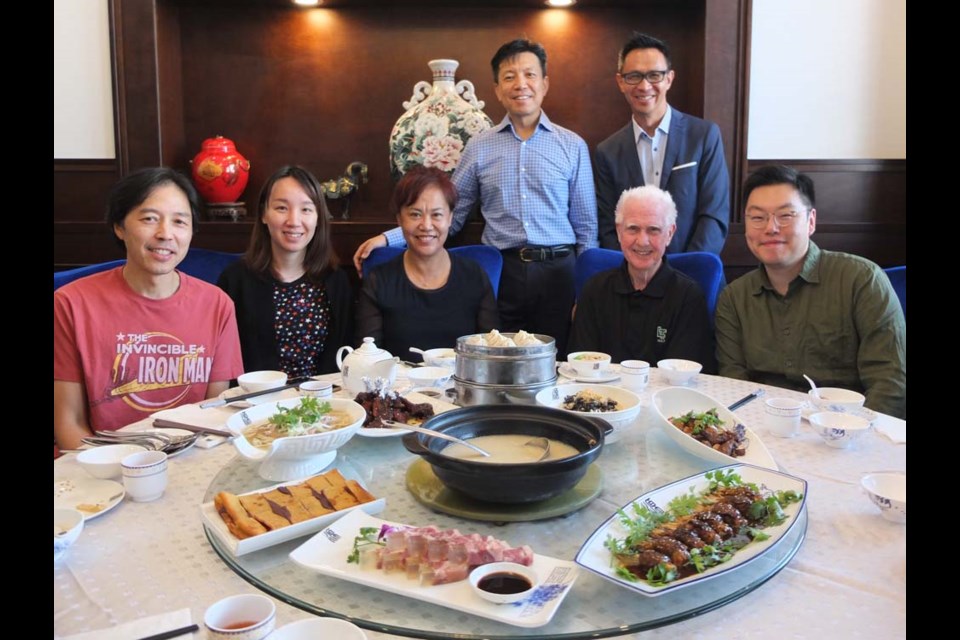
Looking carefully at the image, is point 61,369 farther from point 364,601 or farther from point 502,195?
point 502,195

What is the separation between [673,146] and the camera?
135 inches

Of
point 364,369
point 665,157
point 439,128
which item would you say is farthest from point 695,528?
point 439,128

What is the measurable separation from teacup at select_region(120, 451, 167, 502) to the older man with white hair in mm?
1766

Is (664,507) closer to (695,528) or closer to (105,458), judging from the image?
(695,528)

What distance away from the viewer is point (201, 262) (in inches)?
123

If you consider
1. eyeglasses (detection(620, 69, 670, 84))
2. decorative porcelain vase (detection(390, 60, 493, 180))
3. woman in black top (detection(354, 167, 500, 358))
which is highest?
eyeglasses (detection(620, 69, 670, 84))

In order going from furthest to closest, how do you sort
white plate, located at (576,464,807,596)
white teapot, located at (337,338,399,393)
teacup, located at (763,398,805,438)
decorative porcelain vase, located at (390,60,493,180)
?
decorative porcelain vase, located at (390,60,493,180) → white teapot, located at (337,338,399,393) → teacup, located at (763,398,805,438) → white plate, located at (576,464,807,596)

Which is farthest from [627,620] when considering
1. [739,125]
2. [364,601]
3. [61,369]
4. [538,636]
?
[739,125]

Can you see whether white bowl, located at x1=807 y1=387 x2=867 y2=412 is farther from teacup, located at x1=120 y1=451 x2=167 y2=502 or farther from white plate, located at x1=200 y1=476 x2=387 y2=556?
teacup, located at x1=120 y1=451 x2=167 y2=502

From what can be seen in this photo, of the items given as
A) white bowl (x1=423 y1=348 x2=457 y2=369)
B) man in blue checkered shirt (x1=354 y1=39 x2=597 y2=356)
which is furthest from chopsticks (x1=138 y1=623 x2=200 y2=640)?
man in blue checkered shirt (x1=354 y1=39 x2=597 y2=356)

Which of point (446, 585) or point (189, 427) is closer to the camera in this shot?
point (446, 585)

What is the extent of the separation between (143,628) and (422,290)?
2.08m

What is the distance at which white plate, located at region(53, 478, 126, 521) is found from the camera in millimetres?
1256

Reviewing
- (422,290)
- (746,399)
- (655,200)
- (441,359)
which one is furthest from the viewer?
(422,290)
